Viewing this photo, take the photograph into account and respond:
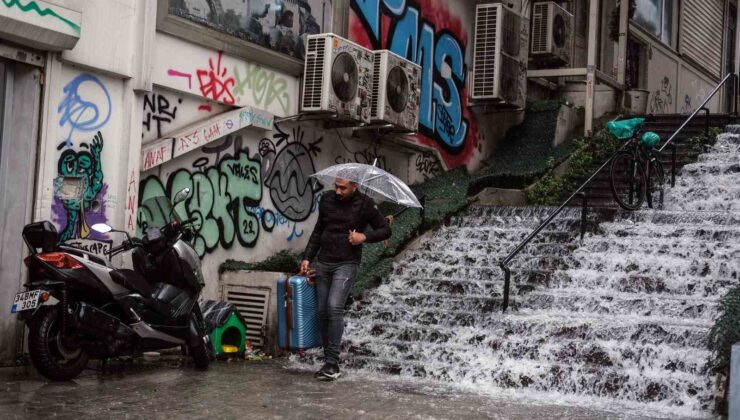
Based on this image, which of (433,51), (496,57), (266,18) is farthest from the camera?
(496,57)

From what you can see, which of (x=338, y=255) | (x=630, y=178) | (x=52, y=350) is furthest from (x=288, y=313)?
(x=630, y=178)

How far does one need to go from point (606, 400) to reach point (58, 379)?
458 centimetres

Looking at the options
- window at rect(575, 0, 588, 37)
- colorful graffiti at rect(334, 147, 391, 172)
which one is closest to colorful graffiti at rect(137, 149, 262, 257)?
colorful graffiti at rect(334, 147, 391, 172)

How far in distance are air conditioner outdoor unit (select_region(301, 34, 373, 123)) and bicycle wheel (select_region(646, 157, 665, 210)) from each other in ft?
13.9

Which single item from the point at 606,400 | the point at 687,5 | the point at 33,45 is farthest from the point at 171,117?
the point at 687,5

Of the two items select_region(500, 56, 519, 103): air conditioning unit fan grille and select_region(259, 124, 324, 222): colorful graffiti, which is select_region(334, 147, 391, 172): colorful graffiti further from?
select_region(500, 56, 519, 103): air conditioning unit fan grille

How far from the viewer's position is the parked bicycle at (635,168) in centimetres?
1244

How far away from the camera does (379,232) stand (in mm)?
8453

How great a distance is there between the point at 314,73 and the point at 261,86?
776mm

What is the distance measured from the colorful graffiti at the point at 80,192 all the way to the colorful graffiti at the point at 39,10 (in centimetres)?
121

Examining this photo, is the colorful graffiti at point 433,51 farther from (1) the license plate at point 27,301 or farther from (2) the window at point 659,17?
(1) the license plate at point 27,301

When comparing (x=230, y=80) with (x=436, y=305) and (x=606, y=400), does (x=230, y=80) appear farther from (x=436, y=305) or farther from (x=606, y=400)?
(x=606, y=400)

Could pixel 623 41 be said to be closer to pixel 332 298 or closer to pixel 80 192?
pixel 332 298

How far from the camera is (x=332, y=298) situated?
8406 mm
